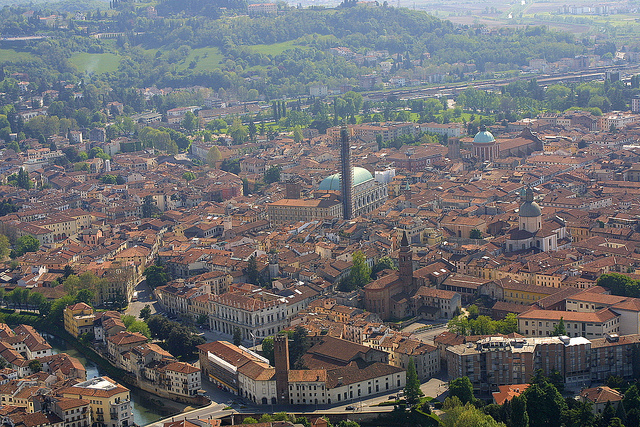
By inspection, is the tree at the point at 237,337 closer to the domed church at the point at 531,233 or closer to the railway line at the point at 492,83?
the domed church at the point at 531,233

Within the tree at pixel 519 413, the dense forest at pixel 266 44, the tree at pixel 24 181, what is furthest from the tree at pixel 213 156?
the tree at pixel 519 413

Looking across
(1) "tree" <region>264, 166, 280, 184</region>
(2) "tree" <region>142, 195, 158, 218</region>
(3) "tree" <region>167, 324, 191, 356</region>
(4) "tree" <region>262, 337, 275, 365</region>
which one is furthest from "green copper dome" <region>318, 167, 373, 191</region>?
(4) "tree" <region>262, 337, 275, 365</region>

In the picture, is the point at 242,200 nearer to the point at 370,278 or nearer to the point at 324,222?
the point at 324,222

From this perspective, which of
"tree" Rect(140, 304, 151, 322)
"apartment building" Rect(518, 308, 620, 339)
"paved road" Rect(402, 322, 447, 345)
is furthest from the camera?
"tree" Rect(140, 304, 151, 322)

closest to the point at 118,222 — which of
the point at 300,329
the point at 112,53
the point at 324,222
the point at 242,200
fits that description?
the point at 242,200

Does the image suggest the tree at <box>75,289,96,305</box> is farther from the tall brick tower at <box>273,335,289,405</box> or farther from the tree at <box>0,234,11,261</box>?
the tall brick tower at <box>273,335,289,405</box>

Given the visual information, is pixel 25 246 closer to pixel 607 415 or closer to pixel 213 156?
pixel 213 156

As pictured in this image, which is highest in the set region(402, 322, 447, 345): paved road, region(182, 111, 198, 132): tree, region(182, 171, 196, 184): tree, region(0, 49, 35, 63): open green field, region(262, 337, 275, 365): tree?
region(0, 49, 35, 63): open green field
